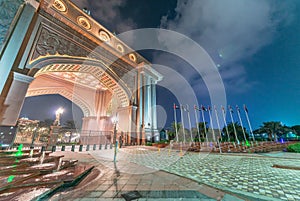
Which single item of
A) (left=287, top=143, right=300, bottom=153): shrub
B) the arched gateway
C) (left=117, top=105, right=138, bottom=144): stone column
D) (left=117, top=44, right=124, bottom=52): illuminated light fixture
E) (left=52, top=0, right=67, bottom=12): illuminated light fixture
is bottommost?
(left=287, top=143, right=300, bottom=153): shrub

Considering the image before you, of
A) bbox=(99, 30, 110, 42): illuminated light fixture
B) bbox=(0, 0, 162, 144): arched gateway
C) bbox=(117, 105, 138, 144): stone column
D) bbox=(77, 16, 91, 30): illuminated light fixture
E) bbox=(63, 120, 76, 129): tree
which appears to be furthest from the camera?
bbox=(63, 120, 76, 129): tree

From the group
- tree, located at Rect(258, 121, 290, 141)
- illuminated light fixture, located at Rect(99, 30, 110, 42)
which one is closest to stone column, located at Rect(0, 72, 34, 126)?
illuminated light fixture, located at Rect(99, 30, 110, 42)

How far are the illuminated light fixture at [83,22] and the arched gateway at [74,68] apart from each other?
74mm

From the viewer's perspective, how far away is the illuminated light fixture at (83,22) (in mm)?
11085

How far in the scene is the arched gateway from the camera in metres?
6.74

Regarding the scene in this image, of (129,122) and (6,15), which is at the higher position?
(6,15)

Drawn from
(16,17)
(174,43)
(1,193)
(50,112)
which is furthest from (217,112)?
(50,112)

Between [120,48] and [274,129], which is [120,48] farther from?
[274,129]

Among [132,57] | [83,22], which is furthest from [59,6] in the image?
[132,57]

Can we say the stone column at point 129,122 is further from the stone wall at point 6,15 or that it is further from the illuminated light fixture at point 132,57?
the stone wall at point 6,15

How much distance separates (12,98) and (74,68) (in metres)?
5.06

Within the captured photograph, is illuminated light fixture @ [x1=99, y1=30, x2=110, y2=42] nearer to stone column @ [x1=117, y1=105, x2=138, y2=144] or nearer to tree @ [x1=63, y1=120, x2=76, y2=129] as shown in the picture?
stone column @ [x1=117, y1=105, x2=138, y2=144]

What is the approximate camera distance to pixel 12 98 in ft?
21.3

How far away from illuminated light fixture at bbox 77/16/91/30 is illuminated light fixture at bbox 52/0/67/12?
1188 millimetres
